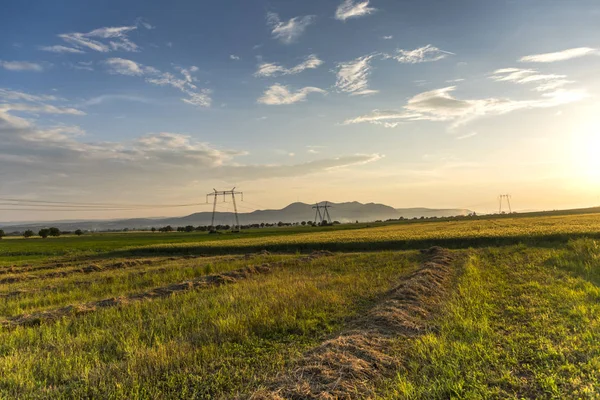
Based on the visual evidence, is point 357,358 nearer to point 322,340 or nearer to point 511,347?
point 322,340

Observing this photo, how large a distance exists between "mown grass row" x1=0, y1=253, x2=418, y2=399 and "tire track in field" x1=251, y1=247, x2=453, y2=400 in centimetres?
63

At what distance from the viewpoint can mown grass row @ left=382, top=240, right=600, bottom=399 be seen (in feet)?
18.0

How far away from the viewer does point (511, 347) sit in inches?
279

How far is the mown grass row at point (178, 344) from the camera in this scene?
620 cm

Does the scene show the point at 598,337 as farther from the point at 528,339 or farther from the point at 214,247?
the point at 214,247

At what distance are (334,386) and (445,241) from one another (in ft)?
111

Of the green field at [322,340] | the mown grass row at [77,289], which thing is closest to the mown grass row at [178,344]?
the green field at [322,340]

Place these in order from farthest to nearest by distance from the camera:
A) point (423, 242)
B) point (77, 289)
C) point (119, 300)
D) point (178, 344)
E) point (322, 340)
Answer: point (423, 242)
point (77, 289)
point (119, 300)
point (322, 340)
point (178, 344)

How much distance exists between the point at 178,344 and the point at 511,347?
24.9ft

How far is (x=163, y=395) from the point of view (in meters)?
5.80

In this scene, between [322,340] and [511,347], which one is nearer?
[511,347]

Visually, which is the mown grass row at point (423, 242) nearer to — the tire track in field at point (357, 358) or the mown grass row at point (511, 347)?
the mown grass row at point (511, 347)

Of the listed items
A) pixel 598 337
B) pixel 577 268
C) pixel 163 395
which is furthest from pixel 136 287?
pixel 577 268

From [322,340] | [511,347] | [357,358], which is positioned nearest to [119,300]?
[322,340]
